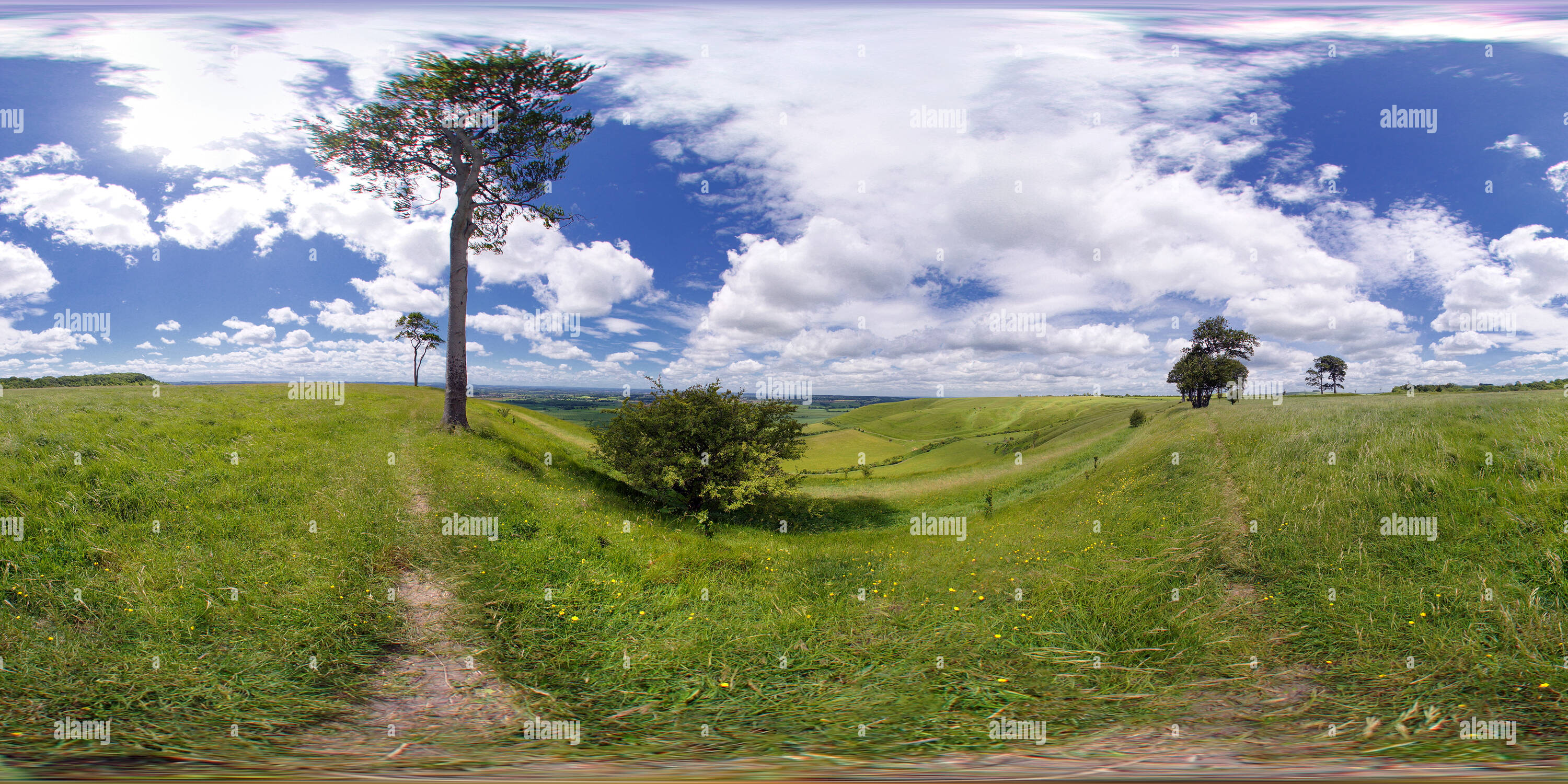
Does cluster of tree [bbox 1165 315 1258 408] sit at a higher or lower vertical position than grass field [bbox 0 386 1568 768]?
higher

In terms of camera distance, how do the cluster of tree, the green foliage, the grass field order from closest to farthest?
the grass field < the green foliage < the cluster of tree

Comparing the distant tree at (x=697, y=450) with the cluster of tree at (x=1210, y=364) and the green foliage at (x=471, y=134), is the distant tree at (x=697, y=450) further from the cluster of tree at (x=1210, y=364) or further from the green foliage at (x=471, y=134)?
the cluster of tree at (x=1210, y=364)

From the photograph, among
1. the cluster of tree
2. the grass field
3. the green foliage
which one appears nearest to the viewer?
the grass field

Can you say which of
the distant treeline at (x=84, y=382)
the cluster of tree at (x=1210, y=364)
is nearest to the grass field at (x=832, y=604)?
the distant treeline at (x=84, y=382)

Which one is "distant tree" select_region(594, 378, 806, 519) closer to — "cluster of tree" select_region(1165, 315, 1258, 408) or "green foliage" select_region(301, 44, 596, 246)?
"green foliage" select_region(301, 44, 596, 246)

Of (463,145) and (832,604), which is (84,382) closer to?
(463,145)

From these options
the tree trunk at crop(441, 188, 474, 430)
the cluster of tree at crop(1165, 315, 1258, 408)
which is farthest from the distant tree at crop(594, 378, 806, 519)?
the cluster of tree at crop(1165, 315, 1258, 408)

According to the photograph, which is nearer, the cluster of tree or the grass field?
the grass field

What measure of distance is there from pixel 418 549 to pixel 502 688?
3.83 m

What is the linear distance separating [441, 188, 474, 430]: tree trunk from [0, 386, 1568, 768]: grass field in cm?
518

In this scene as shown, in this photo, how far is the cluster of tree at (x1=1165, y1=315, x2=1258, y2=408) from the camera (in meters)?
34.1

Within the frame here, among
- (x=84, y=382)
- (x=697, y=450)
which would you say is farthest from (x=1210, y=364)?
(x=84, y=382)

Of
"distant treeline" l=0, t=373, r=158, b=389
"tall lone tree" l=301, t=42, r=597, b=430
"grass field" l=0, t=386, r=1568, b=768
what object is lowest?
"grass field" l=0, t=386, r=1568, b=768

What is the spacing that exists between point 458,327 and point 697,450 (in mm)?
8700
